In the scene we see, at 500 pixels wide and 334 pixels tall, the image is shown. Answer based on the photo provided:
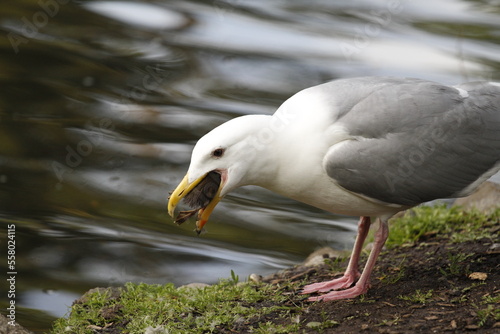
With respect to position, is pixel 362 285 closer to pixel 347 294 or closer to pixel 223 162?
pixel 347 294

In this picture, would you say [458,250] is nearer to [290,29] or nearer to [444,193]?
[444,193]

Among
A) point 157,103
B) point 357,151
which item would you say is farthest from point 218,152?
point 157,103

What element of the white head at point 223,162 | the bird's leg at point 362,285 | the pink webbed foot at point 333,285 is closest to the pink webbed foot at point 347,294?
the bird's leg at point 362,285

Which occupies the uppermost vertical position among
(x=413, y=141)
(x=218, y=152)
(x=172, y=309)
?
(x=218, y=152)

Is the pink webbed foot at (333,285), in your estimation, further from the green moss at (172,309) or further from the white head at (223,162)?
the white head at (223,162)

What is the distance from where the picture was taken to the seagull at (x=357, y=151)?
4.62m

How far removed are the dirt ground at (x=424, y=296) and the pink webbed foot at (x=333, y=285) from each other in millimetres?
126

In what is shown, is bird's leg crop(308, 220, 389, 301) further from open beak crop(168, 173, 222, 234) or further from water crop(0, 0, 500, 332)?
water crop(0, 0, 500, 332)

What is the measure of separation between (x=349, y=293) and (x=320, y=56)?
301 inches

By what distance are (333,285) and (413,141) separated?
1.17 meters

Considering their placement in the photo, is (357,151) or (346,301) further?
(346,301)

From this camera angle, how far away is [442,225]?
615 centimetres

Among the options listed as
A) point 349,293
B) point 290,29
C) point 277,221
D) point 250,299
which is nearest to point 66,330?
point 250,299

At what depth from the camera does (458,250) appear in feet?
18.1
